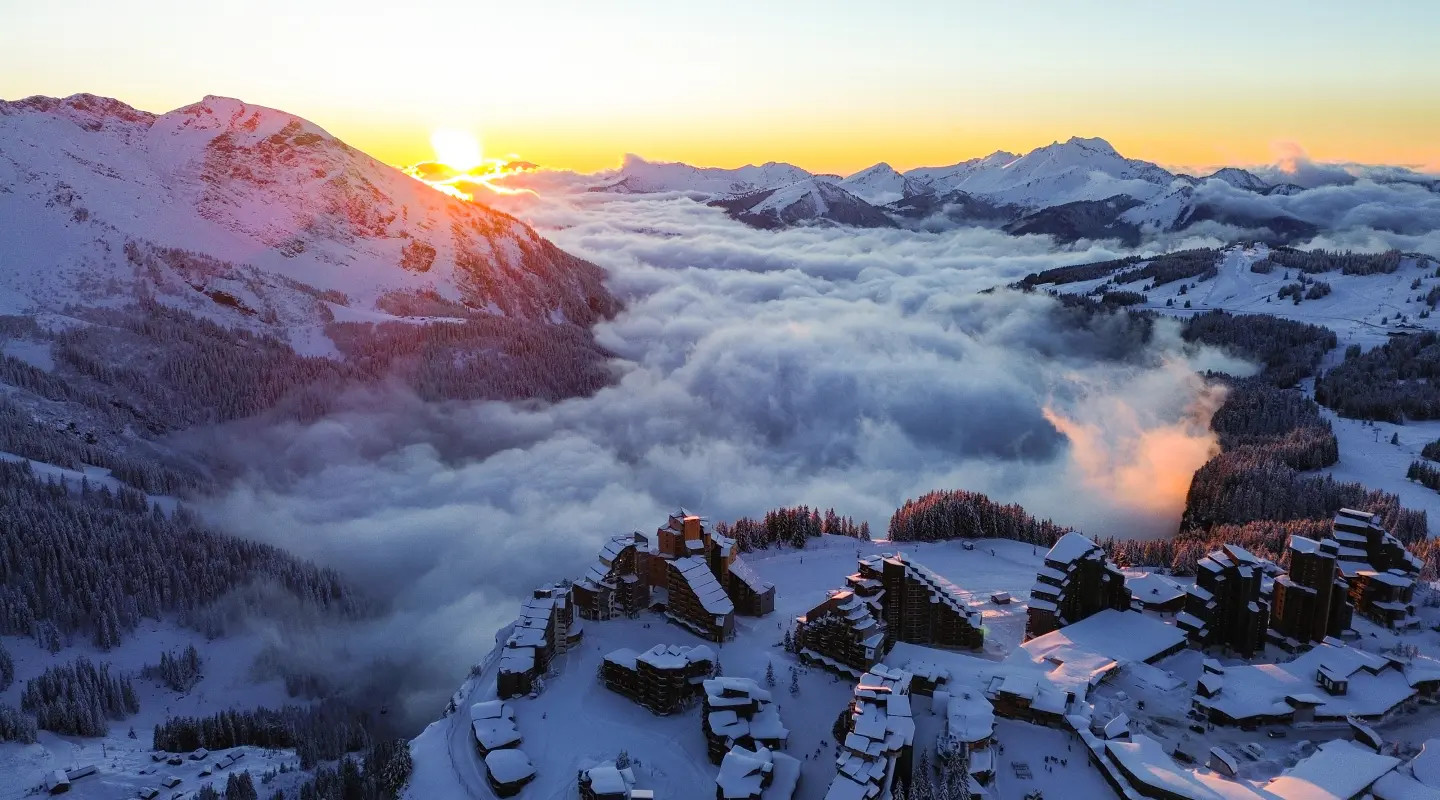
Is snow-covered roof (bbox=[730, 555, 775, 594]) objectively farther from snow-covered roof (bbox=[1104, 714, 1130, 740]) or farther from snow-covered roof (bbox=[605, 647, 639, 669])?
snow-covered roof (bbox=[1104, 714, 1130, 740])

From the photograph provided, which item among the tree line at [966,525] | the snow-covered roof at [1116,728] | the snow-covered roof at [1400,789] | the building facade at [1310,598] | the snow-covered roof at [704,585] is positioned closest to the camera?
the snow-covered roof at [1400,789]

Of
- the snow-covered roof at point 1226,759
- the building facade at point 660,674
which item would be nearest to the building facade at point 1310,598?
the snow-covered roof at point 1226,759

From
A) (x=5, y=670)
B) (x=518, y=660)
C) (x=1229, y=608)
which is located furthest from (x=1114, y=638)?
(x=5, y=670)

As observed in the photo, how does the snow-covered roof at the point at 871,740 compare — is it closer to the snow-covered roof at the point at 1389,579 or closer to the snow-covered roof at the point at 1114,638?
the snow-covered roof at the point at 1114,638

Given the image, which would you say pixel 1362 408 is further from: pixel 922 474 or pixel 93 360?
pixel 93 360

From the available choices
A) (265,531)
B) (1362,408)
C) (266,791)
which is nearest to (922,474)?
(1362,408)
